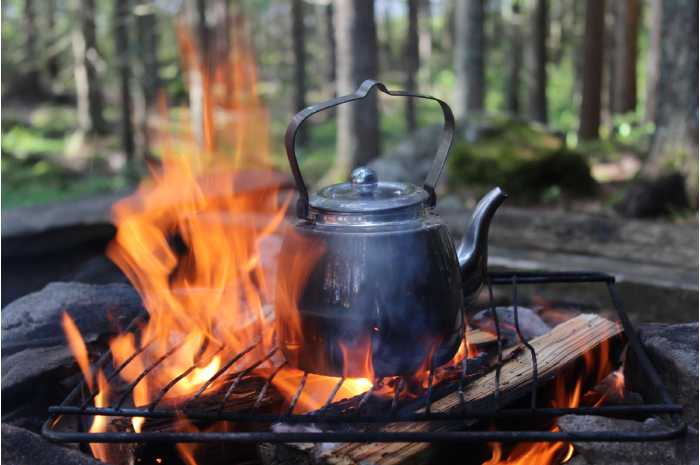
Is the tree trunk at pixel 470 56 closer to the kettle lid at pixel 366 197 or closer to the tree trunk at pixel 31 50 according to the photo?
Answer: the kettle lid at pixel 366 197

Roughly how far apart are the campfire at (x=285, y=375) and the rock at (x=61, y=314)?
67mm

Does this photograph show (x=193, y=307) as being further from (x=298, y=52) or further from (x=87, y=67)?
(x=298, y=52)

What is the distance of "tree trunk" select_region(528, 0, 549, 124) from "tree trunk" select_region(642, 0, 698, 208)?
6.80 m

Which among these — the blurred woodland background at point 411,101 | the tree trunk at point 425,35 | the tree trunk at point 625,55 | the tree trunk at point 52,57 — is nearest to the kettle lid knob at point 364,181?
the blurred woodland background at point 411,101

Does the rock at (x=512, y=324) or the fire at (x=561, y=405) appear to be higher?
the rock at (x=512, y=324)

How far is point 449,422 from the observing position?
179cm

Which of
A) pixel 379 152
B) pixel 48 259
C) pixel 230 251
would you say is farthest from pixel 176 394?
pixel 379 152

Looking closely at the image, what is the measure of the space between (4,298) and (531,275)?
8.93 feet

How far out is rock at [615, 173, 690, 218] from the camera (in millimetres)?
4668

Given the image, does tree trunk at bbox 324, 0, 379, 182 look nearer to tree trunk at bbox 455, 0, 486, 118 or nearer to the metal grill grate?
tree trunk at bbox 455, 0, 486, 118

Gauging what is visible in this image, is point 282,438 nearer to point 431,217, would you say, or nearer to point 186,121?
point 431,217

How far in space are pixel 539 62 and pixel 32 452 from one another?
11087 mm

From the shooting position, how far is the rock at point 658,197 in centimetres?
467

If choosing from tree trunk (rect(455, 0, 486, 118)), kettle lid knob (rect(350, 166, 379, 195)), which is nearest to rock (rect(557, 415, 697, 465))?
kettle lid knob (rect(350, 166, 379, 195))
